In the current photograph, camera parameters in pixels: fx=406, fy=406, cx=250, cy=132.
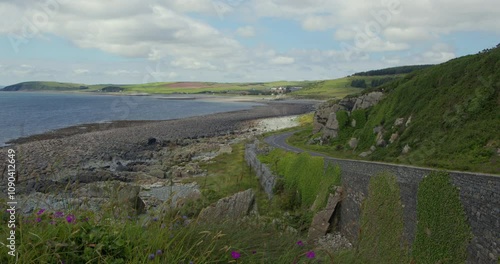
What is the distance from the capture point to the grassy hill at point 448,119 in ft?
87.8

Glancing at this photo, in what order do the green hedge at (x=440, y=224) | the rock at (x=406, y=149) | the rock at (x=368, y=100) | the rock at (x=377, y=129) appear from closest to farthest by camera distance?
the green hedge at (x=440, y=224), the rock at (x=406, y=149), the rock at (x=377, y=129), the rock at (x=368, y=100)

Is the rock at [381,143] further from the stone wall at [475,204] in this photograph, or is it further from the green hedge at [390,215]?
the green hedge at [390,215]

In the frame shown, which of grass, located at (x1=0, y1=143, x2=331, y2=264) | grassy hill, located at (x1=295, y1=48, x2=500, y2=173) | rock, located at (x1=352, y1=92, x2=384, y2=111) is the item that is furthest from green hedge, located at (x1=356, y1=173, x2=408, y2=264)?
rock, located at (x1=352, y1=92, x2=384, y2=111)

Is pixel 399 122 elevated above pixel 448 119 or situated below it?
below

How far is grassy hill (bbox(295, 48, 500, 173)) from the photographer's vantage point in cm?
2676

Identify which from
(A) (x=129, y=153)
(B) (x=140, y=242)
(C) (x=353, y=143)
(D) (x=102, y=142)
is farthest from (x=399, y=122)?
(D) (x=102, y=142)

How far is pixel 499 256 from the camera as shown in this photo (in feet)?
Answer: 37.8

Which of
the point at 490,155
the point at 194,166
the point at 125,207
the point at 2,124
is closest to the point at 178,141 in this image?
the point at 194,166

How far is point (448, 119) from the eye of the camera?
32.5 m

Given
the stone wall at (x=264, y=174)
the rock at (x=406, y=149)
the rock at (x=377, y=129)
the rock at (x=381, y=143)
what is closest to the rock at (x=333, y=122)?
the rock at (x=377, y=129)

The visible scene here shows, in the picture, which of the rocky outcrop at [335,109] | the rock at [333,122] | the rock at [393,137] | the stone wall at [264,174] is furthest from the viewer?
the rock at [333,122]

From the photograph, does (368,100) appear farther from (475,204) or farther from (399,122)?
(475,204)

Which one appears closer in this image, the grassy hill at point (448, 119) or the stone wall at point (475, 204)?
the stone wall at point (475, 204)

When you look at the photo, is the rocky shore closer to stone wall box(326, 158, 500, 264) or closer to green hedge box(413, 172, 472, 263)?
stone wall box(326, 158, 500, 264)
